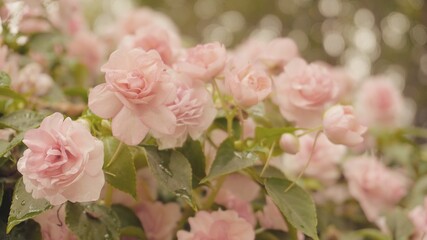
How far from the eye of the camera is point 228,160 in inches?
23.1

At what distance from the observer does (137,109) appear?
520mm

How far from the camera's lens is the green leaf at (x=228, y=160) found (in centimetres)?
57

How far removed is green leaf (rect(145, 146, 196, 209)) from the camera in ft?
1.74

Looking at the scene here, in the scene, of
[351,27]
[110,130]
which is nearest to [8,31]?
[110,130]

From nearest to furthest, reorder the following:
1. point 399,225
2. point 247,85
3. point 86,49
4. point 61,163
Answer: point 61,163 → point 247,85 → point 399,225 → point 86,49

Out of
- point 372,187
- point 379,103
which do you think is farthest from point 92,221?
point 379,103

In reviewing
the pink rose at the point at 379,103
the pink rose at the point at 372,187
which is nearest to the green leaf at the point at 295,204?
the pink rose at the point at 372,187

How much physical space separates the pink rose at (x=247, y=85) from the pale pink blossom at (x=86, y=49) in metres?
0.62

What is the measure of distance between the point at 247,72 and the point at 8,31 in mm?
426

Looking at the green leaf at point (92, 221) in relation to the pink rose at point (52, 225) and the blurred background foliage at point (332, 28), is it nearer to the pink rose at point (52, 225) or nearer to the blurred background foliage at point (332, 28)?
the pink rose at point (52, 225)

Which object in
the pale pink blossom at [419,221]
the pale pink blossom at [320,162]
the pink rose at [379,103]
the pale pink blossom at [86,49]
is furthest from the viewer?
the pink rose at [379,103]

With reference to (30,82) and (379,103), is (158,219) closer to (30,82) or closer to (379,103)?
(30,82)

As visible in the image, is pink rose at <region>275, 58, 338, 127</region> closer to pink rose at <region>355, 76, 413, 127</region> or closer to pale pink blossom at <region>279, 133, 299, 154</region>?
pale pink blossom at <region>279, 133, 299, 154</region>

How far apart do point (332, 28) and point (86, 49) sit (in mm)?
2277
